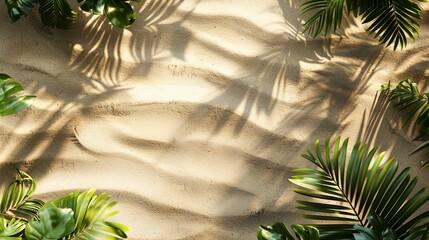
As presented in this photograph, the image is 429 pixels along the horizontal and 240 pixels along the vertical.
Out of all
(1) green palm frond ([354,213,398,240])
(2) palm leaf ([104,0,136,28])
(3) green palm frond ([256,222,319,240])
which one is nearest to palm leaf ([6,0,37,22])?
(2) palm leaf ([104,0,136,28])

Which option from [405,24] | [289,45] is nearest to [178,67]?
[289,45]

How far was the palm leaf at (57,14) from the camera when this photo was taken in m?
2.18

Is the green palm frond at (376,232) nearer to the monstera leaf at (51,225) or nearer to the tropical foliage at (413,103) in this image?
the tropical foliage at (413,103)

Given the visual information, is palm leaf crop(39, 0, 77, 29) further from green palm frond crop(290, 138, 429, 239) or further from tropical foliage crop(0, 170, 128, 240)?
green palm frond crop(290, 138, 429, 239)

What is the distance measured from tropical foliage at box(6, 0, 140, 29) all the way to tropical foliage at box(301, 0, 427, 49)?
70 centimetres

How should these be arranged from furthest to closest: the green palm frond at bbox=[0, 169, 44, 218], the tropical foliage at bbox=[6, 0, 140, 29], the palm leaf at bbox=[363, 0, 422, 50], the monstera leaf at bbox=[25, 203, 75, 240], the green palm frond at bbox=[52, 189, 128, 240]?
the palm leaf at bbox=[363, 0, 422, 50]
the tropical foliage at bbox=[6, 0, 140, 29]
the green palm frond at bbox=[0, 169, 44, 218]
the green palm frond at bbox=[52, 189, 128, 240]
the monstera leaf at bbox=[25, 203, 75, 240]

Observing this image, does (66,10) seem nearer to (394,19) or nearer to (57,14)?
(57,14)

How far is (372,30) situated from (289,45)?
32cm

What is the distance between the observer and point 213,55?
7.69 feet

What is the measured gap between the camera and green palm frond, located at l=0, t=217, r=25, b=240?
1781mm

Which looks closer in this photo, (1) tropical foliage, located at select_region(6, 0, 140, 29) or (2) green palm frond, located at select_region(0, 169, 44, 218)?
(2) green palm frond, located at select_region(0, 169, 44, 218)

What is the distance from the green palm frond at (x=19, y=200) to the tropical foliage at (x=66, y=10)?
0.57 m

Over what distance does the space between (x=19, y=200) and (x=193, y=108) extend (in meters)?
0.70

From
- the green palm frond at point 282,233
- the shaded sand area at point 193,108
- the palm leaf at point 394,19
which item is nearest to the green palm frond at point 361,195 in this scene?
the green palm frond at point 282,233
